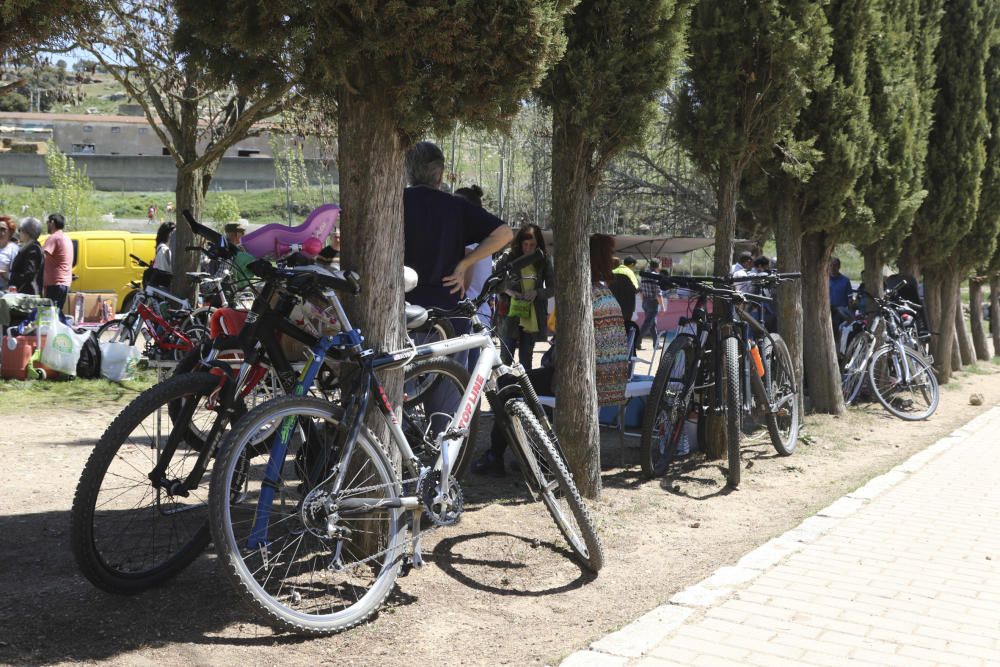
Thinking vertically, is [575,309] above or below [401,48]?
below

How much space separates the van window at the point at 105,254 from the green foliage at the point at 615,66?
17.7m

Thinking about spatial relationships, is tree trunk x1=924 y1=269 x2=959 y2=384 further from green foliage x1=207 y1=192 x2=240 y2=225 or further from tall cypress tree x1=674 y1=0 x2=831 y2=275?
green foliage x1=207 y1=192 x2=240 y2=225

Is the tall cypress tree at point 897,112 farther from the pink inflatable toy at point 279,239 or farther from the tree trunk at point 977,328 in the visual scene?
the tree trunk at point 977,328

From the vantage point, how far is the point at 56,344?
11094 millimetres

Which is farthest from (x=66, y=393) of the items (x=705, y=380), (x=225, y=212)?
(x=225, y=212)

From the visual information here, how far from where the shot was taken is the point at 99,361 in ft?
37.7

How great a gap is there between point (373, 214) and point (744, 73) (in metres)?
4.63

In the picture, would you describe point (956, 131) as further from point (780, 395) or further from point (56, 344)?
point (56, 344)

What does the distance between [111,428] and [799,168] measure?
281 inches

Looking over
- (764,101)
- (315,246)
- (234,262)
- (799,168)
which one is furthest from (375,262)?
(799,168)

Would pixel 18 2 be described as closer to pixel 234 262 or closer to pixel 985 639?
pixel 234 262

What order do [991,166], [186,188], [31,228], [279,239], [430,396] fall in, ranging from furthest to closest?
[991,166]
[186,188]
[31,228]
[279,239]
[430,396]

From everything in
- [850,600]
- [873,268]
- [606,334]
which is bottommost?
[850,600]

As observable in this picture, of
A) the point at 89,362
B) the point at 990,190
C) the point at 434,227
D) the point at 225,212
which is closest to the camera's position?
the point at 434,227
